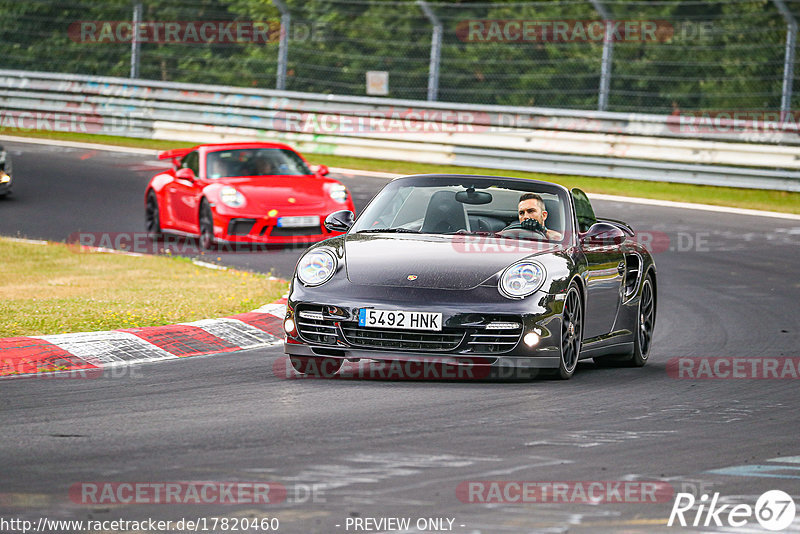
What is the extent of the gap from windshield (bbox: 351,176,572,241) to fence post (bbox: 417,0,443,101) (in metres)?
13.8

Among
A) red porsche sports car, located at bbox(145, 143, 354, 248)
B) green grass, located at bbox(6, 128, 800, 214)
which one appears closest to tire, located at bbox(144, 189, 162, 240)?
red porsche sports car, located at bbox(145, 143, 354, 248)

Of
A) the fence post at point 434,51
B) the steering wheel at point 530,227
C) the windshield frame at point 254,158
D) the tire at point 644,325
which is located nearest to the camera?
the steering wheel at point 530,227

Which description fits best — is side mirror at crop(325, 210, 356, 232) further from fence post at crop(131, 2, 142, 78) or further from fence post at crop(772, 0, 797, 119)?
fence post at crop(131, 2, 142, 78)

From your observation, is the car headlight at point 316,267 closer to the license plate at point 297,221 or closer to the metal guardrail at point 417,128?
the license plate at point 297,221

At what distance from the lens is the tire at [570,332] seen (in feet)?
27.4

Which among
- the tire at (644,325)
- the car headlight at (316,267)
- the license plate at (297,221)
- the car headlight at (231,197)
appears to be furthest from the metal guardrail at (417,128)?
the car headlight at (316,267)

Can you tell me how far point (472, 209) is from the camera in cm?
936

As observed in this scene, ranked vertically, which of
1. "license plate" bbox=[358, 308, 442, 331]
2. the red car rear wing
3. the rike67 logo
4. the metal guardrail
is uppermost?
the metal guardrail

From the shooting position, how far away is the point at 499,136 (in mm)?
22922

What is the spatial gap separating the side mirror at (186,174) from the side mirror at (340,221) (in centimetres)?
735

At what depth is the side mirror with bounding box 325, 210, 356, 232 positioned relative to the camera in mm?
Result: 9398

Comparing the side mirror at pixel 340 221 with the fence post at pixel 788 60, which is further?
the fence post at pixel 788 60

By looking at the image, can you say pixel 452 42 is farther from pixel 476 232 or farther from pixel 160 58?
pixel 476 232

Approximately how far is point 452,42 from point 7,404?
17196 mm
